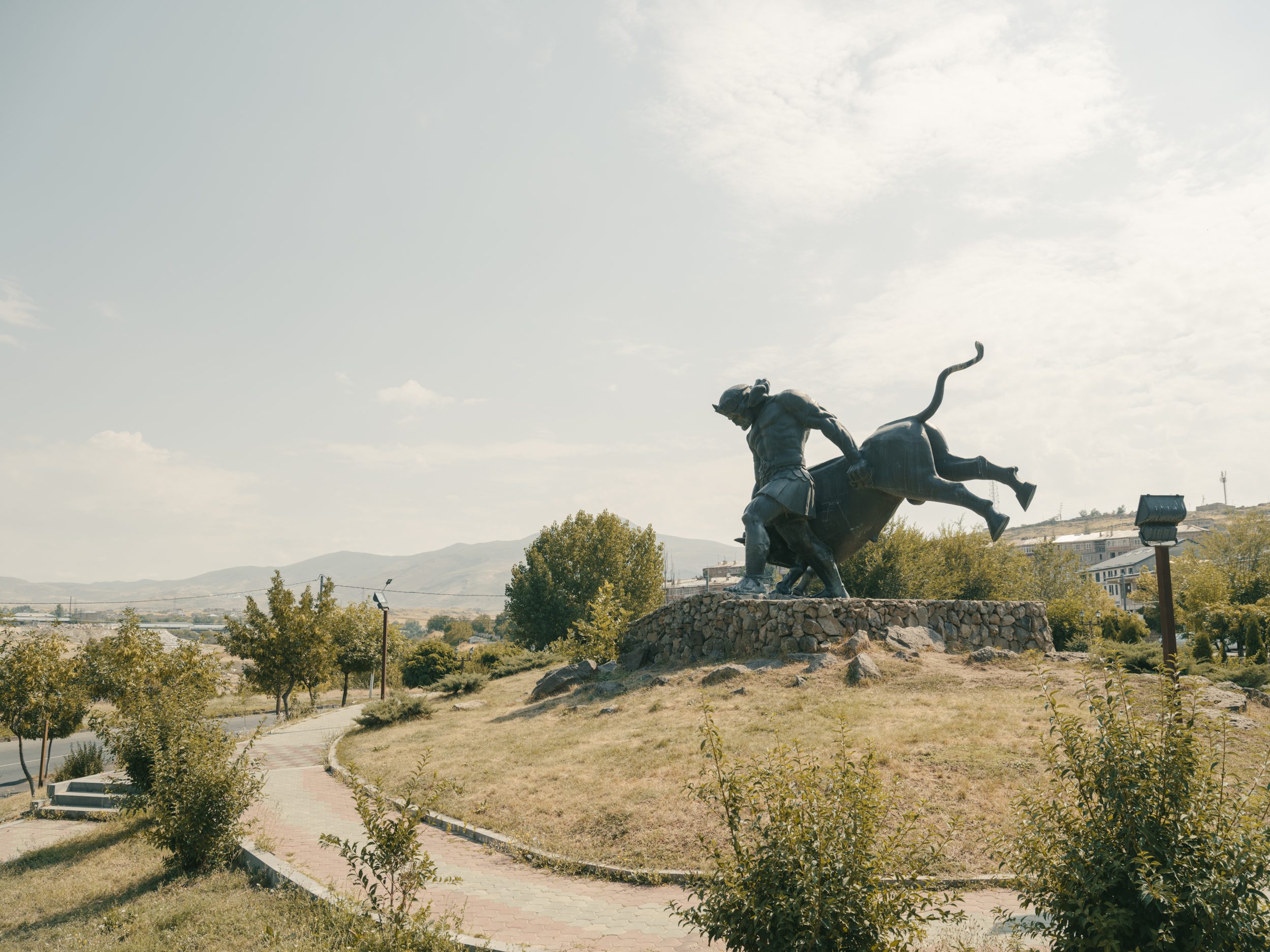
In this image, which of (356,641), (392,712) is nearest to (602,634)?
(392,712)

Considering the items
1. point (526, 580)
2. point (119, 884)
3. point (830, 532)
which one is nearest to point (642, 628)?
point (830, 532)

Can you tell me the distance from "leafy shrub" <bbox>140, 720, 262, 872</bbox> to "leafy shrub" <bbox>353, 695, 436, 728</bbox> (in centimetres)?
779

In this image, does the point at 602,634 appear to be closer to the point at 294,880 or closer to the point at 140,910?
the point at 294,880

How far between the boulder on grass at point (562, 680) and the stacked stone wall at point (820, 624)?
4.41 feet

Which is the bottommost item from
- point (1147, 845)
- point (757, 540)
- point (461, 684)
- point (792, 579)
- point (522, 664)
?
point (522, 664)

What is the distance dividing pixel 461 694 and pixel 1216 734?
15.6m

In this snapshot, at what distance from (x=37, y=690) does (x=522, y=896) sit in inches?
598

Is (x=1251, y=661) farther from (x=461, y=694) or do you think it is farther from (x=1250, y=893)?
(x=461, y=694)

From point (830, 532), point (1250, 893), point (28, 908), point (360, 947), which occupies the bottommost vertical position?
point (28, 908)

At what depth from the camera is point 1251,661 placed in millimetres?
14875

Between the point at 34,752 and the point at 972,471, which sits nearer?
the point at 972,471

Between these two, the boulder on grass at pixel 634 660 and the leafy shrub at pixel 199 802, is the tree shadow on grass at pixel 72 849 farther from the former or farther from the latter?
the boulder on grass at pixel 634 660

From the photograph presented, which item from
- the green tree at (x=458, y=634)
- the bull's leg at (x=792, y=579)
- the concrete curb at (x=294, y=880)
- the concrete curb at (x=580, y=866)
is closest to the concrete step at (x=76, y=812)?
the concrete curb at (x=294, y=880)

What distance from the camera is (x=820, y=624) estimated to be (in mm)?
13906
